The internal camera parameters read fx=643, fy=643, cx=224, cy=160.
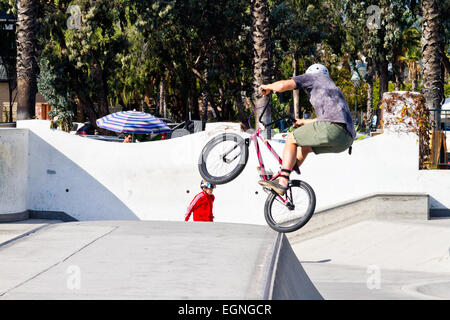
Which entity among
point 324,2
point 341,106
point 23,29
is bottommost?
point 341,106

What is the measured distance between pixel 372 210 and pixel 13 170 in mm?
8281

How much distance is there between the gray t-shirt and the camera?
769 cm

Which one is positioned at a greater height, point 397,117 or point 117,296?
point 397,117

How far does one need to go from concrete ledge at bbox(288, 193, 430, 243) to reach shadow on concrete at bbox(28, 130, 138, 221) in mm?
4923

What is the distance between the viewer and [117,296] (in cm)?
500

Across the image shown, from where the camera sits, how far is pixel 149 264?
615 cm

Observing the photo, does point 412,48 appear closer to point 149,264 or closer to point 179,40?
point 179,40

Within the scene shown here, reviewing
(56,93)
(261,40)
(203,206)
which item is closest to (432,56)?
(261,40)

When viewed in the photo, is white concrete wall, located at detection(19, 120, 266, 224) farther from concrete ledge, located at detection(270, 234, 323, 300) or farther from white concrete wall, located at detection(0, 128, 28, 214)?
concrete ledge, located at detection(270, 234, 323, 300)

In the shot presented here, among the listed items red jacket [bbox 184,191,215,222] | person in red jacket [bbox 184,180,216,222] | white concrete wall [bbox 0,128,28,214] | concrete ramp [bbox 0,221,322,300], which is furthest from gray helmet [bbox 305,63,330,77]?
white concrete wall [bbox 0,128,28,214]

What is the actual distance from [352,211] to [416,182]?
1639 mm

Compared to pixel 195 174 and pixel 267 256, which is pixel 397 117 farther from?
pixel 267 256
